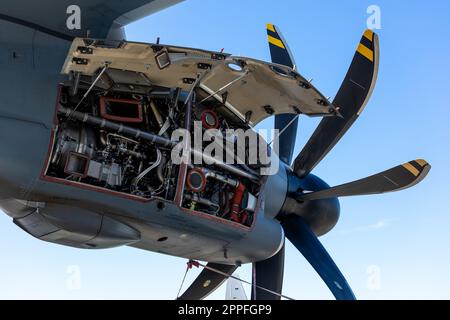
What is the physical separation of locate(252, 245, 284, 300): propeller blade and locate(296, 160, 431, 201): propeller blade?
59.3 inches

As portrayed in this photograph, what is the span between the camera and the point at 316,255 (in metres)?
11.8

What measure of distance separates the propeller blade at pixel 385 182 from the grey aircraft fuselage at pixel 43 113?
329cm

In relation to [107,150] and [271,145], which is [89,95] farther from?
[271,145]

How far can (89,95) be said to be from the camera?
8.42 m

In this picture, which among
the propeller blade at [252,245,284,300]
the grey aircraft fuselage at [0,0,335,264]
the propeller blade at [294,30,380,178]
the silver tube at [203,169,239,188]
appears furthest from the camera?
the propeller blade at [252,245,284,300]

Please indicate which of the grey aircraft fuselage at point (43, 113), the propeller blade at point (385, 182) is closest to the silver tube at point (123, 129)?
the grey aircraft fuselage at point (43, 113)

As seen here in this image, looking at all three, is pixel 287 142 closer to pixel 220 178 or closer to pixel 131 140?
pixel 220 178

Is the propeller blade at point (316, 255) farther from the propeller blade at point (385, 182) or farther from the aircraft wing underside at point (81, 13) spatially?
the aircraft wing underside at point (81, 13)

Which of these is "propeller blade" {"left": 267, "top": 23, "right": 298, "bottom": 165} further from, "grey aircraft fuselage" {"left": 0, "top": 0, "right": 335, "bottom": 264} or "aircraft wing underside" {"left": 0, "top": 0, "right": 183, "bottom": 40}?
"aircraft wing underside" {"left": 0, "top": 0, "right": 183, "bottom": 40}

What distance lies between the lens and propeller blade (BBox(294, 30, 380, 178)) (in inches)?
429

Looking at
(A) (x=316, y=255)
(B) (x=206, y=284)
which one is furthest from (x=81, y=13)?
(B) (x=206, y=284)

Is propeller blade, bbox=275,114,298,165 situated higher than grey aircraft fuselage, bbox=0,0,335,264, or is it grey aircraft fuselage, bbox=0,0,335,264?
propeller blade, bbox=275,114,298,165

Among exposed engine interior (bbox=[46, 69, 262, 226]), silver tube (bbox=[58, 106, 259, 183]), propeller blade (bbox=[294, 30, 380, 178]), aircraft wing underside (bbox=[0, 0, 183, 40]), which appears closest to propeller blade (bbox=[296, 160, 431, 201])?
propeller blade (bbox=[294, 30, 380, 178])
